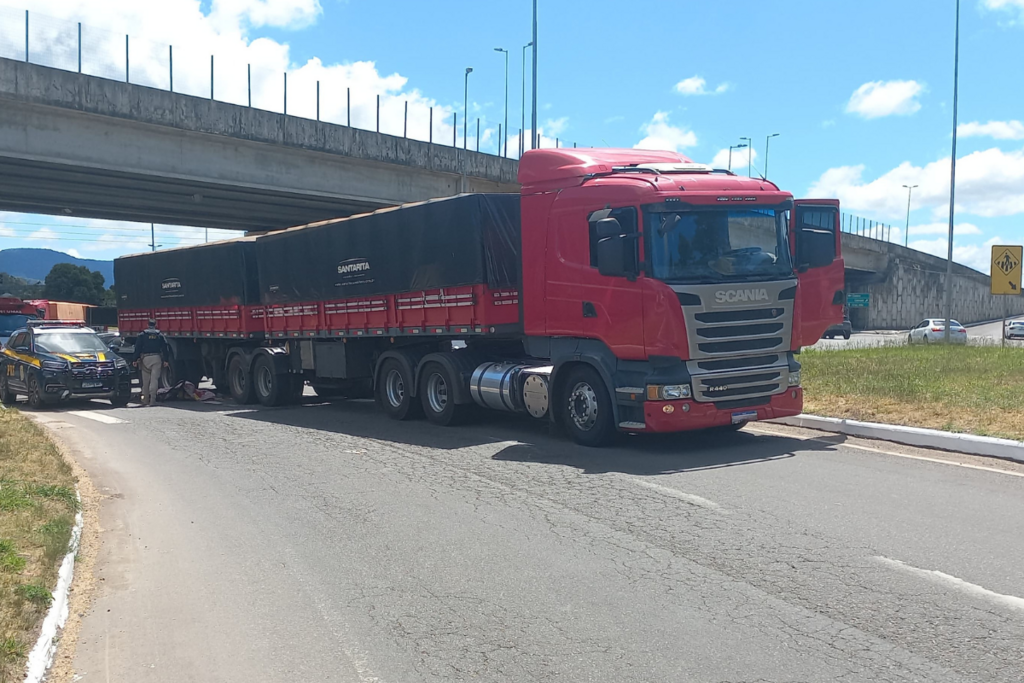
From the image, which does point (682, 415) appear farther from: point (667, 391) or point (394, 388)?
point (394, 388)

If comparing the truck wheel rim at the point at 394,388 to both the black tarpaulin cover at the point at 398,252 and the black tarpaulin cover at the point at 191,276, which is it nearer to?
the black tarpaulin cover at the point at 398,252

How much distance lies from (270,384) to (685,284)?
11.0m

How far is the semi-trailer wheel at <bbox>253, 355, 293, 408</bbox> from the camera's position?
61.1 ft

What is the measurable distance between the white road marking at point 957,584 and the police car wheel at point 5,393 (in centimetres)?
1982

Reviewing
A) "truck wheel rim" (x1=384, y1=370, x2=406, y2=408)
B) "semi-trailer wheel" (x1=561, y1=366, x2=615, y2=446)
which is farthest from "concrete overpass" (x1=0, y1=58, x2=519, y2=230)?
"semi-trailer wheel" (x1=561, y1=366, x2=615, y2=446)

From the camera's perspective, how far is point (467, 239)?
43.2 feet

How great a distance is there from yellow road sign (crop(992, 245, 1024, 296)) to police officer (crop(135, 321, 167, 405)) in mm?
20088

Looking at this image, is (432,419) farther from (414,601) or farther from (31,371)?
(31,371)

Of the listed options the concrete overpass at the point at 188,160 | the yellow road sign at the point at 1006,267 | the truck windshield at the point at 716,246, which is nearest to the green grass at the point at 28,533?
the truck windshield at the point at 716,246

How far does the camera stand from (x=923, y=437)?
1072 cm

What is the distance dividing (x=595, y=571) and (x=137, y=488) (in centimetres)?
591

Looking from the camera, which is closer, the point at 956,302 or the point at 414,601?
the point at 414,601

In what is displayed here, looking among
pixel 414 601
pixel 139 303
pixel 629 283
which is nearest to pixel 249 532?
pixel 414 601

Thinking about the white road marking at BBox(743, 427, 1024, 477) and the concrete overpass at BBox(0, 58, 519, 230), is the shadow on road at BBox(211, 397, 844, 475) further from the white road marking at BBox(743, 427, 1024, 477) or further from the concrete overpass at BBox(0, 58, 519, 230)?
the concrete overpass at BBox(0, 58, 519, 230)
